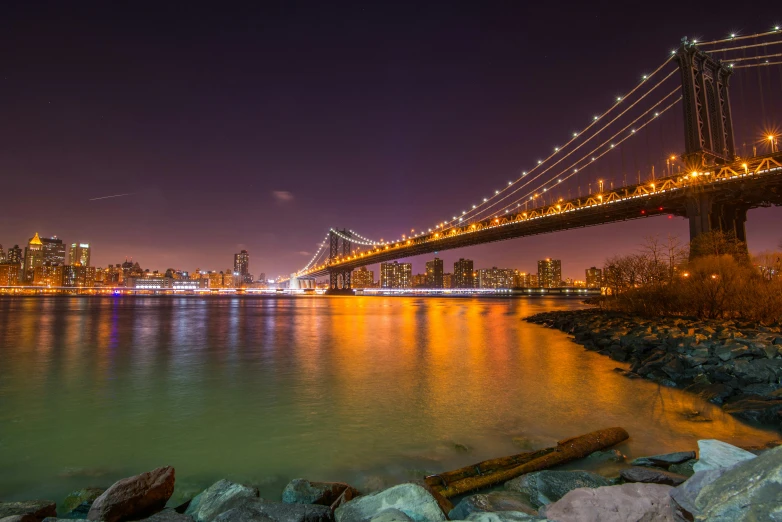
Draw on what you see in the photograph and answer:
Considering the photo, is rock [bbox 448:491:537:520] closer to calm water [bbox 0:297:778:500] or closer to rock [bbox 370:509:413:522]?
rock [bbox 370:509:413:522]

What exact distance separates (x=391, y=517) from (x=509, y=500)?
3.62ft

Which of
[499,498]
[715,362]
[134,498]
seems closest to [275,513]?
[134,498]

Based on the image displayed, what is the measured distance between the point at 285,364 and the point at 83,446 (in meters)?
6.05

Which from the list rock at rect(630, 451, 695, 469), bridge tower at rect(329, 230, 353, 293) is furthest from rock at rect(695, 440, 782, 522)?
bridge tower at rect(329, 230, 353, 293)

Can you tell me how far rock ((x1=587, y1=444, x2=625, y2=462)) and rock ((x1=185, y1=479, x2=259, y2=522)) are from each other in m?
3.39

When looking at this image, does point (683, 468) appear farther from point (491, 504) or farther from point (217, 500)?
point (217, 500)

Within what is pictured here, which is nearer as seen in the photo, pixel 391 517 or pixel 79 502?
pixel 391 517

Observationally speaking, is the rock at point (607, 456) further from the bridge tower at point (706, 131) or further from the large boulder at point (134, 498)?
the bridge tower at point (706, 131)

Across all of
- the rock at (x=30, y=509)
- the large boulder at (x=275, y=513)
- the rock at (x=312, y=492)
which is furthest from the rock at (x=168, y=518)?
the rock at (x=30, y=509)

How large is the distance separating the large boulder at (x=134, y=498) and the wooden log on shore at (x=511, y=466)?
2201 millimetres

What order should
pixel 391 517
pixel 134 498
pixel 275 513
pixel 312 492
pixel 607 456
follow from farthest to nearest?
pixel 607 456 → pixel 312 492 → pixel 134 498 → pixel 275 513 → pixel 391 517

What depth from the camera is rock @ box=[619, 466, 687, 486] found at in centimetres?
339

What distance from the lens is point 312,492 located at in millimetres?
3342

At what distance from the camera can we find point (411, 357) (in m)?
11.8
